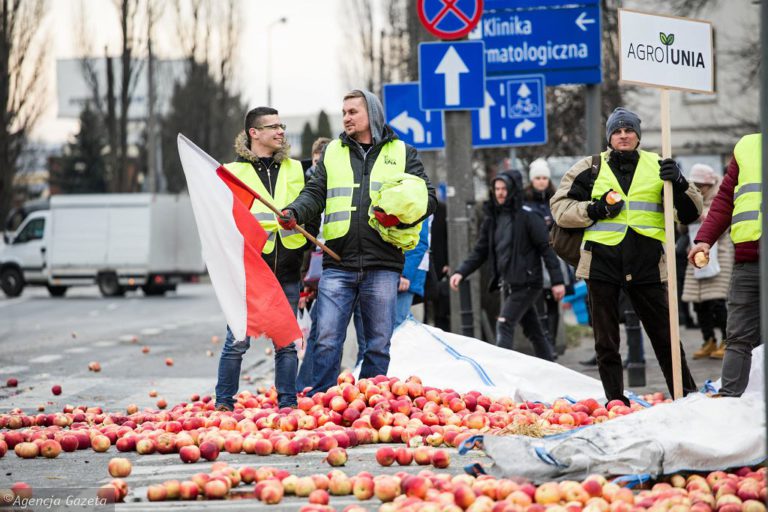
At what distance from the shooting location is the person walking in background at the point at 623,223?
8.11 m

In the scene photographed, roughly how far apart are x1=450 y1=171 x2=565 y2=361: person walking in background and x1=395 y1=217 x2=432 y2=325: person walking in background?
0.79 m

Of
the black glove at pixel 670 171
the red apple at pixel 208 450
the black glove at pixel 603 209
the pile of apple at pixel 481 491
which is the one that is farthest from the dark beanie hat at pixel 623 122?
the red apple at pixel 208 450

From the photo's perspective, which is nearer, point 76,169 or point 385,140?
point 385,140

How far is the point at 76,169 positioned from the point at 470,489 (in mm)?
68249

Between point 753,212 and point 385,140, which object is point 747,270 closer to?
point 753,212

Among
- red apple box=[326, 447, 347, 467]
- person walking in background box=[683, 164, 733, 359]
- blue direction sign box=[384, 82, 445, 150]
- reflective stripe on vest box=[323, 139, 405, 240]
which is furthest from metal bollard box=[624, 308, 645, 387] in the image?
red apple box=[326, 447, 347, 467]

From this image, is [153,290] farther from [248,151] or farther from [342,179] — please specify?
[342,179]

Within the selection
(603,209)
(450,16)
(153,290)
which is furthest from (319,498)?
(153,290)

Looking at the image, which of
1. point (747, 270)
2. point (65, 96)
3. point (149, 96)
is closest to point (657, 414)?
point (747, 270)

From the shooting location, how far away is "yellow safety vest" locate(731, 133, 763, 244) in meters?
7.18

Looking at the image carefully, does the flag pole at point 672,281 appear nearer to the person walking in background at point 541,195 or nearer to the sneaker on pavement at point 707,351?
the person walking in background at point 541,195

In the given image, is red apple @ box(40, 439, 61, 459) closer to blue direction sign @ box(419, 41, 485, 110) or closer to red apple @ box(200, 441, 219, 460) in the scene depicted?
red apple @ box(200, 441, 219, 460)

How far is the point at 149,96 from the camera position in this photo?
4875 cm

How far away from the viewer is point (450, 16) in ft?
38.9
